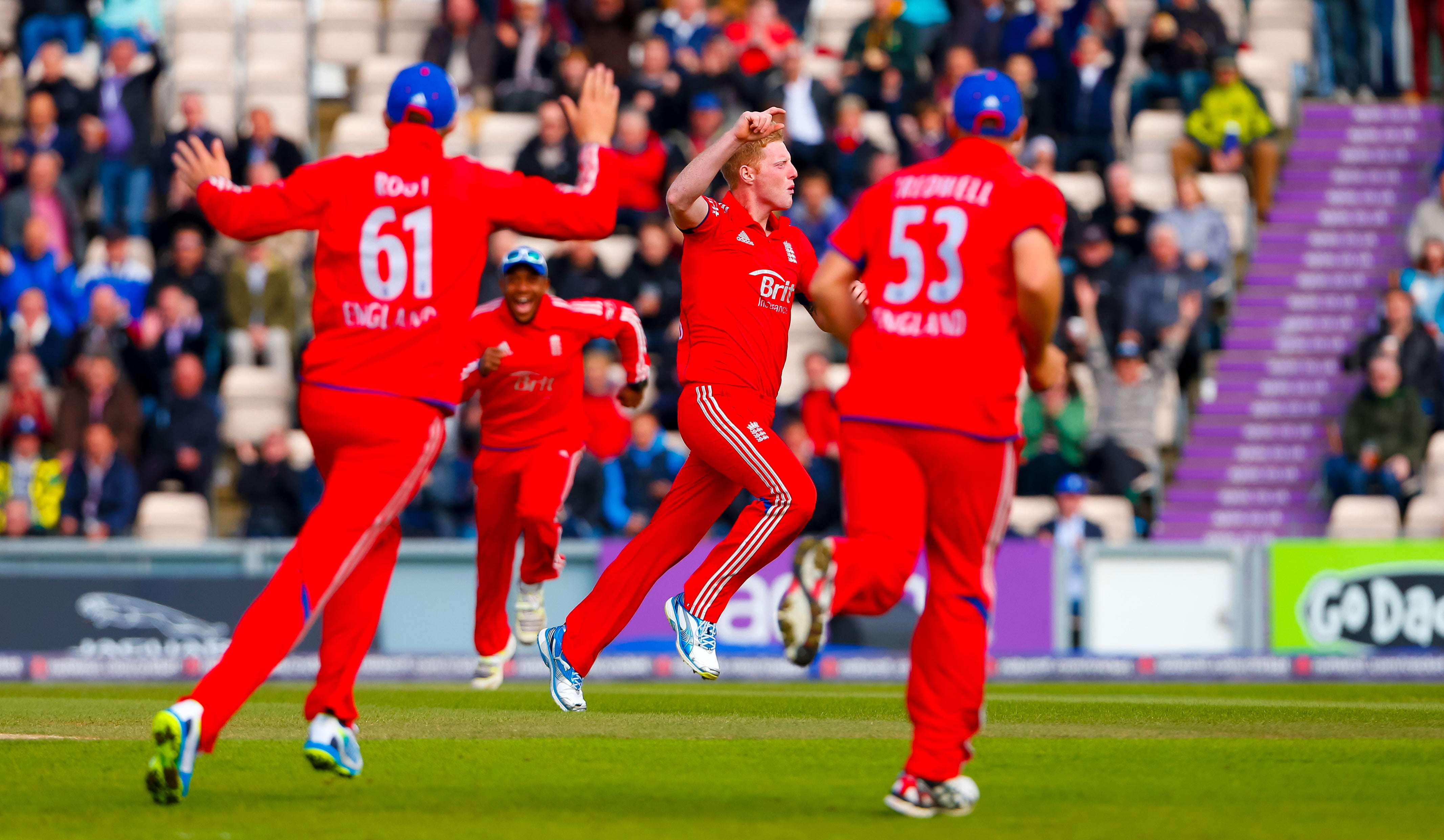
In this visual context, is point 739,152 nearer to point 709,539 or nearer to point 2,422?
point 709,539

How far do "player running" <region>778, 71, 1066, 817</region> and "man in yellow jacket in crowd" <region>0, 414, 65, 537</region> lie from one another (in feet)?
43.7

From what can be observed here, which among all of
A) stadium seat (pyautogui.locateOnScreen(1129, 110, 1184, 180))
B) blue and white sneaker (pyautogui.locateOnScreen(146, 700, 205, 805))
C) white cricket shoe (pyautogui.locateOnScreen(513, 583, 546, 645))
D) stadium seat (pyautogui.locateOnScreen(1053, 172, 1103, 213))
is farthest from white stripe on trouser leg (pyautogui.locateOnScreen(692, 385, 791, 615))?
stadium seat (pyautogui.locateOnScreen(1129, 110, 1184, 180))

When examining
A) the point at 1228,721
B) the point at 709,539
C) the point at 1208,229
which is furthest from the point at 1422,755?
the point at 1208,229

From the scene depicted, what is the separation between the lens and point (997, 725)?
10891 millimetres

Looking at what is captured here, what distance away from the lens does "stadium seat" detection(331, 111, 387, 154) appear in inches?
910

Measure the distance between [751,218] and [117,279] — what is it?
12.8 metres

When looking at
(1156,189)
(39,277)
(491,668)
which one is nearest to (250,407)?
(39,277)

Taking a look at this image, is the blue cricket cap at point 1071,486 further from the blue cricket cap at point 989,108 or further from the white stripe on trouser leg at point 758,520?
the blue cricket cap at point 989,108

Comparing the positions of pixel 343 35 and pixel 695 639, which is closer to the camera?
pixel 695 639

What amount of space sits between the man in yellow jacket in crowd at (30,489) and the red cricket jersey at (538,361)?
302 inches

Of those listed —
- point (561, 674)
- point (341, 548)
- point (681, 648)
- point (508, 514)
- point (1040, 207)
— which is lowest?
point (561, 674)

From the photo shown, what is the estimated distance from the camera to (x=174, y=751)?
7.28 metres

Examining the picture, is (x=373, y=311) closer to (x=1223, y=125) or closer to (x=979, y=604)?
(x=979, y=604)

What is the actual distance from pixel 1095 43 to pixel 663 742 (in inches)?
586
